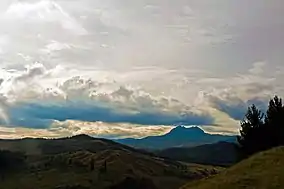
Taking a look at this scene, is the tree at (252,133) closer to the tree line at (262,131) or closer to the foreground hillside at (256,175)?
the tree line at (262,131)

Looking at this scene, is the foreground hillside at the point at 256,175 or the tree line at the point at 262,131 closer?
the foreground hillside at the point at 256,175

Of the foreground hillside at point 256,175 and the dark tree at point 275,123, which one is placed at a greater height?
the dark tree at point 275,123

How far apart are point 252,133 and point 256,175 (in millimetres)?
56129

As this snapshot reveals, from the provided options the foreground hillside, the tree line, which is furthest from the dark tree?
the foreground hillside

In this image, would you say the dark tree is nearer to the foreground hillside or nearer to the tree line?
the tree line

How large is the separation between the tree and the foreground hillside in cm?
4309

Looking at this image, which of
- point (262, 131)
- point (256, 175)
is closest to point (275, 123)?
point (262, 131)

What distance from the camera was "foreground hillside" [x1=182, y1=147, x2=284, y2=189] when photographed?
44562mm

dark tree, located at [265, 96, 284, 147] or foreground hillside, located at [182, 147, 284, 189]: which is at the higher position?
dark tree, located at [265, 96, 284, 147]

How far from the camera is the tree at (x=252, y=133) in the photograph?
102m

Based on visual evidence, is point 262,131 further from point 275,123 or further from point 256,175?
point 256,175

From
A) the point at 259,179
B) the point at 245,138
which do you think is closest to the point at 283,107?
the point at 245,138

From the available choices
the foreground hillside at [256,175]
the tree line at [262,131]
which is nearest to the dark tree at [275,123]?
the tree line at [262,131]

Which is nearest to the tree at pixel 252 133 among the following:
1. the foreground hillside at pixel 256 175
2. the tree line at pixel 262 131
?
the tree line at pixel 262 131
